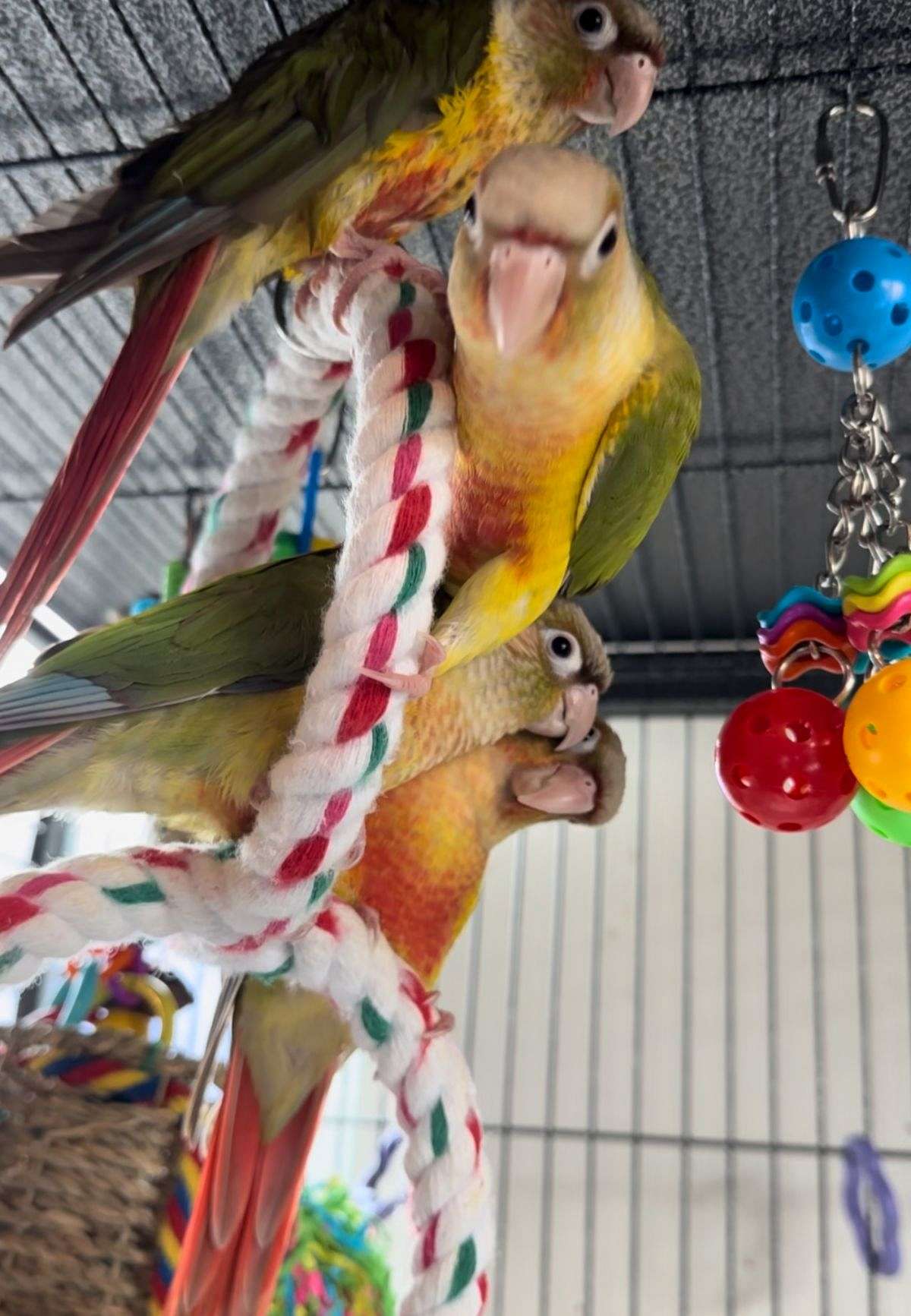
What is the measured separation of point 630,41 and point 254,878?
0.43m

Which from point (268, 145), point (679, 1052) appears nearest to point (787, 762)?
point (268, 145)

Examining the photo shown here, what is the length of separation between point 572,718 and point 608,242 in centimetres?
24

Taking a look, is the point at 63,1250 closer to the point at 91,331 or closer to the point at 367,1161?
the point at 91,331

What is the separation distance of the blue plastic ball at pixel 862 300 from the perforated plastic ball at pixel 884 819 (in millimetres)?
193

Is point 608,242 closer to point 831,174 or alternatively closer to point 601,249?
point 601,249

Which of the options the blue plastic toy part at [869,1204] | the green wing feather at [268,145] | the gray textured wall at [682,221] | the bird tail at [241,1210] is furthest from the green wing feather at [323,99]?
the blue plastic toy part at [869,1204]

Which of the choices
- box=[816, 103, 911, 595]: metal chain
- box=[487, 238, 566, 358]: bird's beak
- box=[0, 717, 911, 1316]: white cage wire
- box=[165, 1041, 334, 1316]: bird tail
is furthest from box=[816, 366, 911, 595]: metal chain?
box=[0, 717, 911, 1316]: white cage wire

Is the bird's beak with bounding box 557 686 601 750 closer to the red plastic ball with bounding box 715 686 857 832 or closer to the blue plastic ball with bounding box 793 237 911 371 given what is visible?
the red plastic ball with bounding box 715 686 857 832

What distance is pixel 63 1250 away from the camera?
17.0 inches

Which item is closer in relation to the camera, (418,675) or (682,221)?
(418,675)

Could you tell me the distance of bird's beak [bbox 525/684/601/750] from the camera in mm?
500

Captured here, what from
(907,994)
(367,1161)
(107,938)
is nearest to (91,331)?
(107,938)

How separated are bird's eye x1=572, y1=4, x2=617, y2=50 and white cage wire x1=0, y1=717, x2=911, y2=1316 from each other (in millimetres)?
934

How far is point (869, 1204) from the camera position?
118 centimetres
